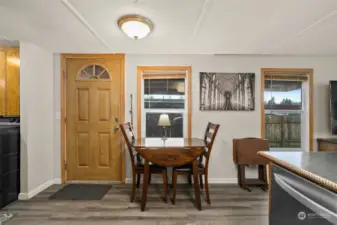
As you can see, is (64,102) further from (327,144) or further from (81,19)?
(327,144)

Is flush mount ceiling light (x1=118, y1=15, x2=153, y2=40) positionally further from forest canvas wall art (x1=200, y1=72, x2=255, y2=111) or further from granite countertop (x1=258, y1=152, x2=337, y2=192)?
granite countertop (x1=258, y1=152, x2=337, y2=192)

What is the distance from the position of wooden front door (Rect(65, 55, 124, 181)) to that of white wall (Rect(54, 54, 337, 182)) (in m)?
0.30

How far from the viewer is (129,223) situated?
78.0 inches

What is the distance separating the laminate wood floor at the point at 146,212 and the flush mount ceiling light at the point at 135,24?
1.98 m

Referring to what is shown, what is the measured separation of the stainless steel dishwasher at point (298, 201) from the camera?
0.88 metres

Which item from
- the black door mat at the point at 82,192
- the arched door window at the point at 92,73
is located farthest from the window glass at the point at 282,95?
the black door mat at the point at 82,192

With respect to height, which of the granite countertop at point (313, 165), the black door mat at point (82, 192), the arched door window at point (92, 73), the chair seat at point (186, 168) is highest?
the arched door window at point (92, 73)

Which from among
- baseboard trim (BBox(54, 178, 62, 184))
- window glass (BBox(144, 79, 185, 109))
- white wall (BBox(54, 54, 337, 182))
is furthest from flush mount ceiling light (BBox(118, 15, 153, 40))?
baseboard trim (BBox(54, 178, 62, 184))

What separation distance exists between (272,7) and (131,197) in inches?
101

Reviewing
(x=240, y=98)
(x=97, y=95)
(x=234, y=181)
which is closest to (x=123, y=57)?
(x=97, y=95)

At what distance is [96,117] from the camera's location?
3055mm

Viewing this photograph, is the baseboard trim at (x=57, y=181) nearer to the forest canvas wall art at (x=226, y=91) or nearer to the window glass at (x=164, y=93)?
the window glass at (x=164, y=93)

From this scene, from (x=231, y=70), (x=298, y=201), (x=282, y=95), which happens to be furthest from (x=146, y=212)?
(x=282, y=95)

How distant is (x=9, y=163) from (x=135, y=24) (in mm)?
2269
